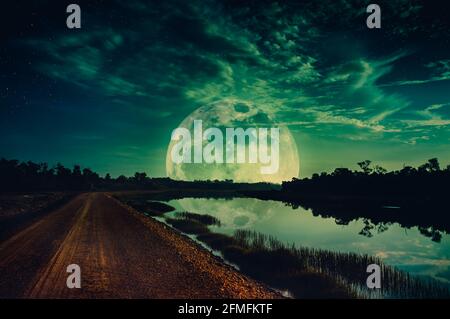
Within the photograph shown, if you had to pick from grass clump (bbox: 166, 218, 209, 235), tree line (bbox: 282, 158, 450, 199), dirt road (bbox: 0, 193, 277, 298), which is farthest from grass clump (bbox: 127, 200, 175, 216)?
tree line (bbox: 282, 158, 450, 199)

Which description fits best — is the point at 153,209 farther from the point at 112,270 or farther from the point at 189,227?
the point at 112,270

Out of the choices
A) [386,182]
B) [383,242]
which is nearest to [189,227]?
[383,242]

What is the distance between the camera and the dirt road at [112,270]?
1198 cm

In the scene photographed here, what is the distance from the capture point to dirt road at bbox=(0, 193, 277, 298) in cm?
1198

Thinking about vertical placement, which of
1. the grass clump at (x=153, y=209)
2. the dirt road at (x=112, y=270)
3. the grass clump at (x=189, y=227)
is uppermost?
the dirt road at (x=112, y=270)

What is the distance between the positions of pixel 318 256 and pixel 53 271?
55.7 feet

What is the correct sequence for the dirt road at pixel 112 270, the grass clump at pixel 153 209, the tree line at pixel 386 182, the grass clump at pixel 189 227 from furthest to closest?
the tree line at pixel 386 182 < the grass clump at pixel 153 209 < the grass clump at pixel 189 227 < the dirt road at pixel 112 270

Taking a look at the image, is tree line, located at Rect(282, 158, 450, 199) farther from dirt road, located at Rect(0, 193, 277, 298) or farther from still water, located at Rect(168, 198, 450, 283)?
dirt road, located at Rect(0, 193, 277, 298)

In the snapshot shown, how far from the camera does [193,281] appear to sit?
13.9 m

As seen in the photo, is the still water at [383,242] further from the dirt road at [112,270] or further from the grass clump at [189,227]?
the dirt road at [112,270]

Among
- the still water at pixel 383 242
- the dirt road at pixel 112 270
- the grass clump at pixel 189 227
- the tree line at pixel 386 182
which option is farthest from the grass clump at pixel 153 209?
the tree line at pixel 386 182

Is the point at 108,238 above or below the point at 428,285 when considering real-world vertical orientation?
above
